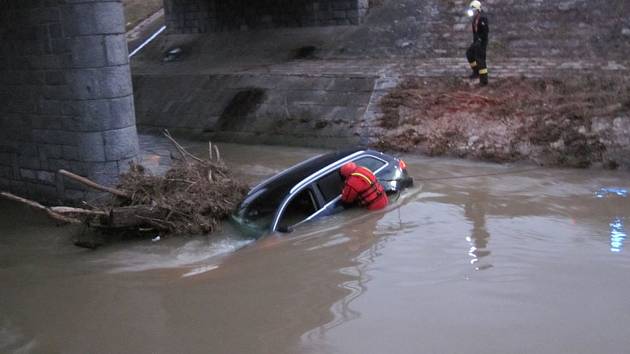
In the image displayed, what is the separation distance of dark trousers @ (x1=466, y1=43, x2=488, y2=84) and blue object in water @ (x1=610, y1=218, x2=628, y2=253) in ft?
22.7

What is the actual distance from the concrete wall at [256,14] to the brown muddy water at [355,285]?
1255 cm

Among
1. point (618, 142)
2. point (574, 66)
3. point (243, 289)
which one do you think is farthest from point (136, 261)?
point (574, 66)

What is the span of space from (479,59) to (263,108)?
581 cm

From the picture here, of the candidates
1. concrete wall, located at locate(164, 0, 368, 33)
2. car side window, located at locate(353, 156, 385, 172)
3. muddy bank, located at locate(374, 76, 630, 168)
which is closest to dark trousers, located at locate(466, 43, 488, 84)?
muddy bank, located at locate(374, 76, 630, 168)

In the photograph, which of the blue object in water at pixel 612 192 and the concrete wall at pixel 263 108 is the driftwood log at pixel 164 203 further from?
the concrete wall at pixel 263 108

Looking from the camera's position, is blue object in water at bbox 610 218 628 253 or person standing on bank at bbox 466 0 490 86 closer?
blue object in water at bbox 610 218 628 253

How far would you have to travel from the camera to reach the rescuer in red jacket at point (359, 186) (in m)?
8.70

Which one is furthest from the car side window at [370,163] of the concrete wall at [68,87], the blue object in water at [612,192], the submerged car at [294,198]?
the concrete wall at [68,87]

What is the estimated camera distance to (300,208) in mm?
8617

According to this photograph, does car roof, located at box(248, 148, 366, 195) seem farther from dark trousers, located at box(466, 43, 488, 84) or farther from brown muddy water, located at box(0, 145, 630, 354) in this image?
dark trousers, located at box(466, 43, 488, 84)

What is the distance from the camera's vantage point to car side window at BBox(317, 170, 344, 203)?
8727 millimetres

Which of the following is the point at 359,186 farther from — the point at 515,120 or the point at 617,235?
the point at 515,120

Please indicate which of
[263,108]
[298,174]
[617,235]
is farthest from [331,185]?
[263,108]

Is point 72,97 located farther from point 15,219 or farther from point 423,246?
point 423,246
